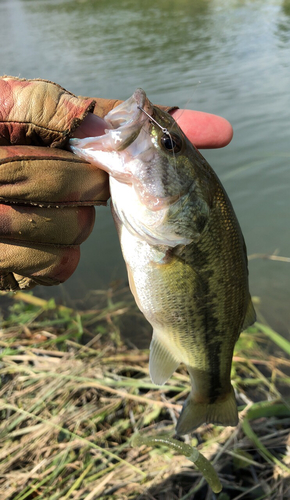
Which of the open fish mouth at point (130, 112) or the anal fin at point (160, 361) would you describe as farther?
the anal fin at point (160, 361)

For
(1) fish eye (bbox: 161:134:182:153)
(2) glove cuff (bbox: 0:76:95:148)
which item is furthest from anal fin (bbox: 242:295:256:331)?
(2) glove cuff (bbox: 0:76:95:148)

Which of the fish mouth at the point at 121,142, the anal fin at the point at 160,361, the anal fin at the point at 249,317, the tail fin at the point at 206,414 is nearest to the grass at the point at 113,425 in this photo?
the tail fin at the point at 206,414

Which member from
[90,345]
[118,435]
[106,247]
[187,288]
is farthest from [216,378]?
[106,247]

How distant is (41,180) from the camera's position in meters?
1.78

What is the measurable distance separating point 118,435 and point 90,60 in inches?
540

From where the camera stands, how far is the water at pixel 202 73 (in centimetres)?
575

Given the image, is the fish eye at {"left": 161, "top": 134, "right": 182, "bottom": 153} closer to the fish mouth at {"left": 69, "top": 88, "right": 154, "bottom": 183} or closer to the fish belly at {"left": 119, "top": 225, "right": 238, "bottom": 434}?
the fish mouth at {"left": 69, "top": 88, "right": 154, "bottom": 183}

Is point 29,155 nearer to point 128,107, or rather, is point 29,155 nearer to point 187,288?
point 128,107

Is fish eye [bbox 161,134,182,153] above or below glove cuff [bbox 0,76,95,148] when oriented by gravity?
below

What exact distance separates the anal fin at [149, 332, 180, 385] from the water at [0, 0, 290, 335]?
5.11 ft

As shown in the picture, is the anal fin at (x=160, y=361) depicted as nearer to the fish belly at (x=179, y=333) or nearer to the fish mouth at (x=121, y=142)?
the fish belly at (x=179, y=333)

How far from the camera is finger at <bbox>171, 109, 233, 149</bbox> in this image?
266 centimetres

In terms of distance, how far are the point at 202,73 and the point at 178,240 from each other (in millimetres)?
11305

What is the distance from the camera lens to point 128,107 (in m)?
1.91
